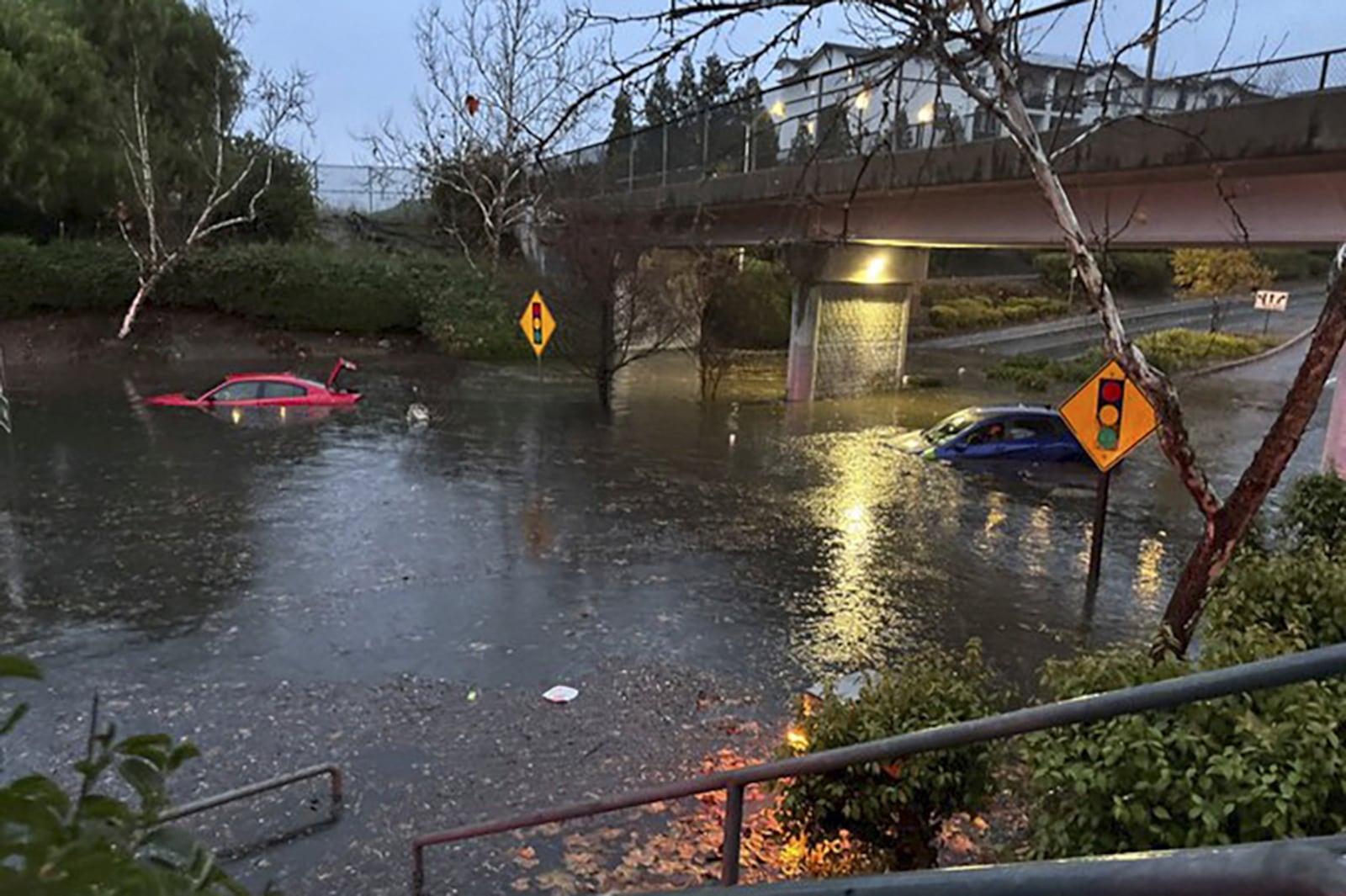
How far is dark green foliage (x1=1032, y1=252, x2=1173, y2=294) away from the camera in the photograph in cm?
5931

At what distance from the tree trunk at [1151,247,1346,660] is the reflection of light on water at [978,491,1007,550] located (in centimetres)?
738

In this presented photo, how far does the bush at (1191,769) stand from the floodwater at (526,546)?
19.7ft

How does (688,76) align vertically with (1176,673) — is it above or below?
above

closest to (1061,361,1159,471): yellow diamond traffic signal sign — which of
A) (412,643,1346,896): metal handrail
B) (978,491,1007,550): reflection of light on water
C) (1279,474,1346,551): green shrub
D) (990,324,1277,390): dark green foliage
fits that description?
(1279,474,1346,551): green shrub

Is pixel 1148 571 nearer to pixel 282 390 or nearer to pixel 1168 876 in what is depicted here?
pixel 1168 876

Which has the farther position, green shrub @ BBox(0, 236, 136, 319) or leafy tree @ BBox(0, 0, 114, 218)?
green shrub @ BBox(0, 236, 136, 319)

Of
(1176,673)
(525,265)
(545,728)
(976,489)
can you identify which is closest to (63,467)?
(545,728)

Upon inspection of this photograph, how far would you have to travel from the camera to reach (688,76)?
25.9ft

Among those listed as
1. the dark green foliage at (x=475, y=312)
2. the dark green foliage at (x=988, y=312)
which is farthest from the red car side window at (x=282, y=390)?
the dark green foliage at (x=988, y=312)

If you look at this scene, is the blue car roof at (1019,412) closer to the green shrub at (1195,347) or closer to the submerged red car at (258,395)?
the submerged red car at (258,395)

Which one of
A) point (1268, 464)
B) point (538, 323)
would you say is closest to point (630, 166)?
point (538, 323)

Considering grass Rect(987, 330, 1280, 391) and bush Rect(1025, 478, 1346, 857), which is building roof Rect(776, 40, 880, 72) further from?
grass Rect(987, 330, 1280, 391)

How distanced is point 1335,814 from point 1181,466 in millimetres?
4268

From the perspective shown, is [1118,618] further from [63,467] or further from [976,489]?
[63,467]
